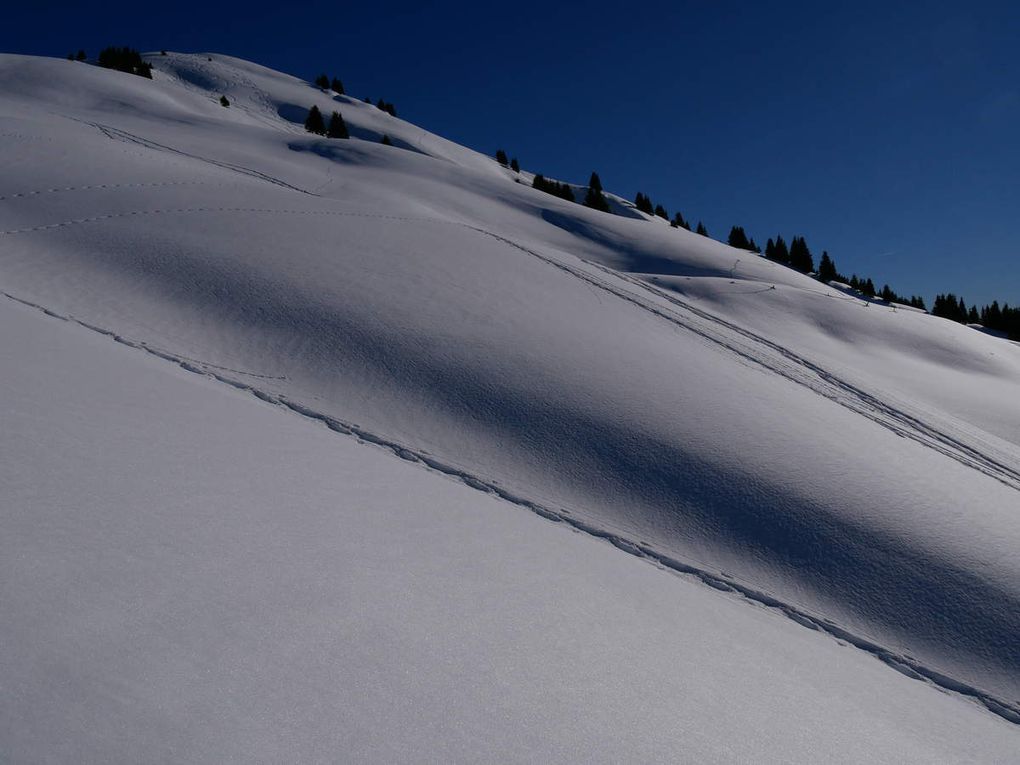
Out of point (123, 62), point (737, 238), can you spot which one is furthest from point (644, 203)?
point (123, 62)

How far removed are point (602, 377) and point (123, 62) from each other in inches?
2277

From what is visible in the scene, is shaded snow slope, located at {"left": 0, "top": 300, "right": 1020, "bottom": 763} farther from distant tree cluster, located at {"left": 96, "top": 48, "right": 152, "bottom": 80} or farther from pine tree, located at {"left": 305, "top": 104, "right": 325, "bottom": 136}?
distant tree cluster, located at {"left": 96, "top": 48, "right": 152, "bottom": 80}

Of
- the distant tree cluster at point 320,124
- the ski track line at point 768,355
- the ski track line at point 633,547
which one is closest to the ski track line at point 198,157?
the ski track line at point 768,355

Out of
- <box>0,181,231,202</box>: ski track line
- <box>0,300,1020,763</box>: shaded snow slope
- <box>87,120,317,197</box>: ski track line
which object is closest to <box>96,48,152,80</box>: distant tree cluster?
<box>87,120,317,197</box>: ski track line

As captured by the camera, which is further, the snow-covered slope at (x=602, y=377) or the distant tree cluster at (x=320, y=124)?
the distant tree cluster at (x=320, y=124)

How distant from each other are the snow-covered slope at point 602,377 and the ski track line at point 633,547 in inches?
1.2

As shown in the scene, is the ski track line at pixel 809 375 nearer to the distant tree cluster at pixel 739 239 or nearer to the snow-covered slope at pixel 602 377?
the snow-covered slope at pixel 602 377

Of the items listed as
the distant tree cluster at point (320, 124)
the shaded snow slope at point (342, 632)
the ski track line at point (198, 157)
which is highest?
the distant tree cluster at point (320, 124)

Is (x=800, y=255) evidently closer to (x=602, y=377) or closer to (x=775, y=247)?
(x=775, y=247)

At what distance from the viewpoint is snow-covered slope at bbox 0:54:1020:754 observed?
4891mm

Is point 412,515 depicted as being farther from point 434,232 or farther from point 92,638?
point 434,232

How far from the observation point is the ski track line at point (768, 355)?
7.84 m

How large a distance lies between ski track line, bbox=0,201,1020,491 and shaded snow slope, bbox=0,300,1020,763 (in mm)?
5280

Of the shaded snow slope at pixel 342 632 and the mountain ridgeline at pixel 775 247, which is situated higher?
the mountain ridgeline at pixel 775 247
